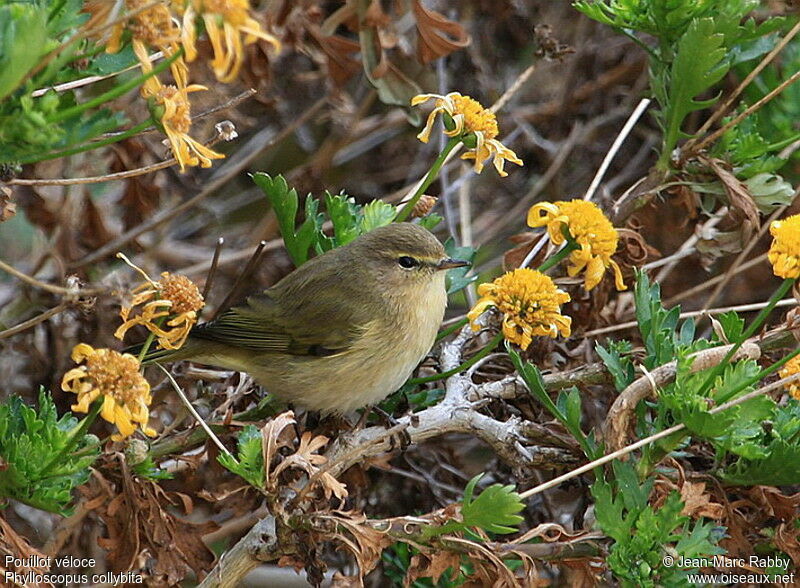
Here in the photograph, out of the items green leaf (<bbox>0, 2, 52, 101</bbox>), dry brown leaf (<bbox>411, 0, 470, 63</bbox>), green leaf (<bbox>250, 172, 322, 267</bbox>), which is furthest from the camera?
dry brown leaf (<bbox>411, 0, 470, 63</bbox>)

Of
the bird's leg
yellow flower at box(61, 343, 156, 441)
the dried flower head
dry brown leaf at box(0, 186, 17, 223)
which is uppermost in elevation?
dry brown leaf at box(0, 186, 17, 223)

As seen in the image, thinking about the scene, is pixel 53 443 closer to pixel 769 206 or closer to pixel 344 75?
pixel 344 75

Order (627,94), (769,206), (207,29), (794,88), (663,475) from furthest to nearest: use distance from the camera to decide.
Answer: (627,94) → (794,88) → (769,206) → (663,475) → (207,29)

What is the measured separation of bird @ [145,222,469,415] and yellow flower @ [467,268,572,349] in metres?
0.67

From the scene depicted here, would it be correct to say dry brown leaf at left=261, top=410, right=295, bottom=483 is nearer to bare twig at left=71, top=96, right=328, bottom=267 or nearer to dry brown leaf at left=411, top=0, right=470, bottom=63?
bare twig at left=71, top=96, right=328, bottom=267

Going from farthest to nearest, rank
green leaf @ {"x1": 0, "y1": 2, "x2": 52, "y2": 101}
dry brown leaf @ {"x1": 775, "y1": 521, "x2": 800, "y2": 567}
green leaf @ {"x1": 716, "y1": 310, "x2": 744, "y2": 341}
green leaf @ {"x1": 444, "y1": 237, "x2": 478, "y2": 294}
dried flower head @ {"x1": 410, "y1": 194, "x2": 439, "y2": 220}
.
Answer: green leaf @ {"x1": 444, "y1": 237, "x2": 478, "y2": 294}, dried flower head @ {"x1": 410, "y1": 194, "x2": 439, "y2": 220}, green leaf @ {"x1": 716, "y1": 310, "x2": 744, "y2": 341}, dry brown leaf @ {"x1": 775, "y1": 521, "x2": 800, "y2": 567}, green leaf @ {"x1": 0, "y1": 2, "x2": 52, "y2": 101}

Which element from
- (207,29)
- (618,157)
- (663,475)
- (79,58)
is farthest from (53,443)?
(618,157)

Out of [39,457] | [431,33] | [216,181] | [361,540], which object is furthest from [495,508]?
[216,181]

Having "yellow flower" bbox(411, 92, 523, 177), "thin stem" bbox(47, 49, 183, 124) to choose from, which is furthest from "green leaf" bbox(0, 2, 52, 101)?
"yellow flower" bbox(411, 92, 523, 177)

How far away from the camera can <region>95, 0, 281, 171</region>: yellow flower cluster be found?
5.51ft

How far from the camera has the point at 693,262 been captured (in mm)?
4078

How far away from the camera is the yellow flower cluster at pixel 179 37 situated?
1681mm

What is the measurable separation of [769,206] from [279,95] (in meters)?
2.24

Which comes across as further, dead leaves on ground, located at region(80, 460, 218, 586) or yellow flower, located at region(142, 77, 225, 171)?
dead leaves on ground, located at region(80, 460, 218, 586)
